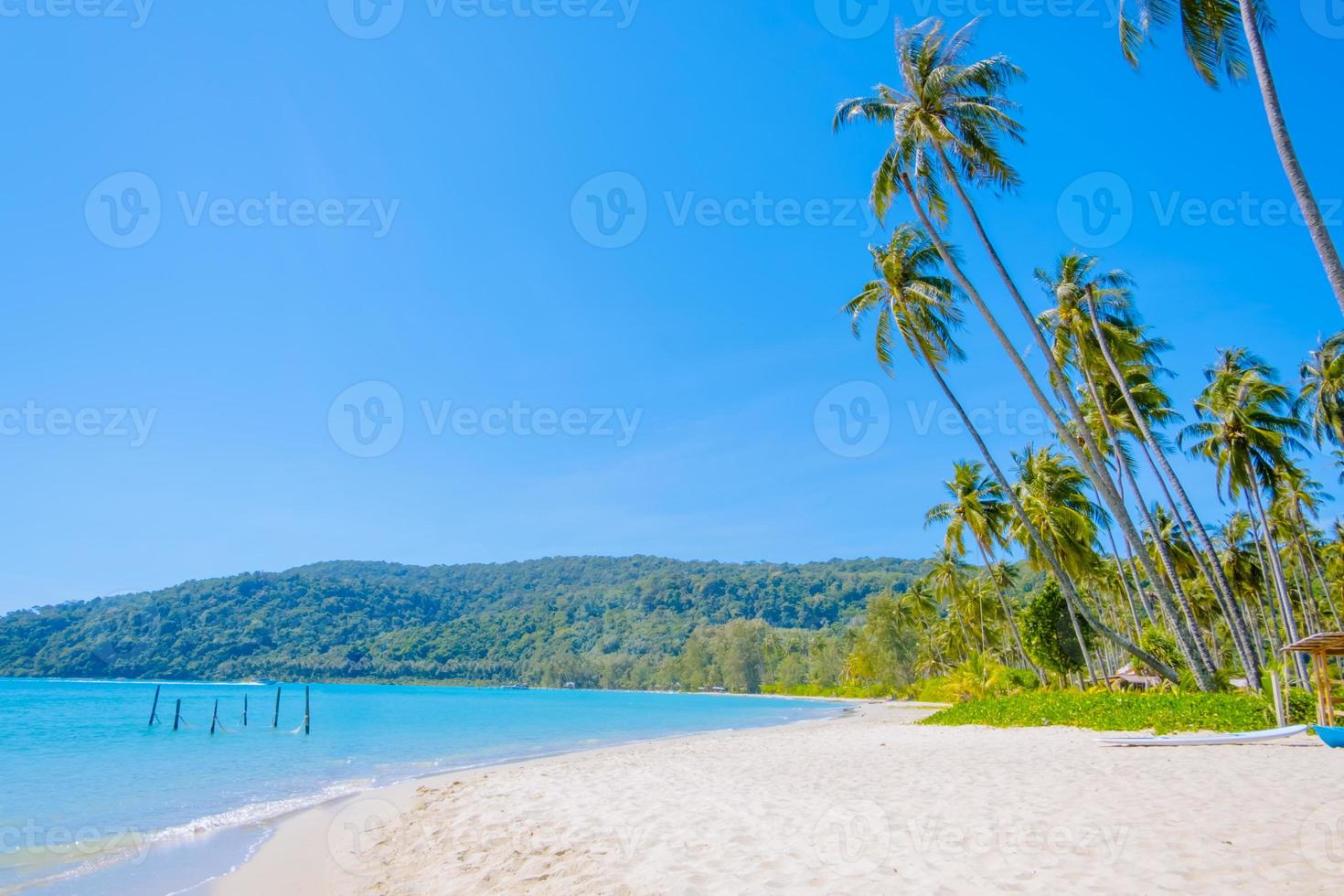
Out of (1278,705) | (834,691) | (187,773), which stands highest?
(1278,705)

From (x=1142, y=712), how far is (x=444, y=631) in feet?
472

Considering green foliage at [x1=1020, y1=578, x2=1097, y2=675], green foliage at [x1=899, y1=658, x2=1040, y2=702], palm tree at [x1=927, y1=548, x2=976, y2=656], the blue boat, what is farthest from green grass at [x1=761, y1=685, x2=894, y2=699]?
the blue boat

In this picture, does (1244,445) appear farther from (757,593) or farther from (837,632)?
(757,593)

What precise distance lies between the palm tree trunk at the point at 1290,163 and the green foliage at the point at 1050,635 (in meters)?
21.4

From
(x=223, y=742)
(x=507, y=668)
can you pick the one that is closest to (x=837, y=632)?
(x=507, y=668)

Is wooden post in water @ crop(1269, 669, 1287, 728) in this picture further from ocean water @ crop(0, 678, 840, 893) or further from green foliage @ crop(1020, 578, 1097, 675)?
ocean water @ crop(0, 678, 840, 893)

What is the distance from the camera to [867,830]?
6824 millimetres

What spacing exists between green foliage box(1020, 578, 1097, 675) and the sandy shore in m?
15.4

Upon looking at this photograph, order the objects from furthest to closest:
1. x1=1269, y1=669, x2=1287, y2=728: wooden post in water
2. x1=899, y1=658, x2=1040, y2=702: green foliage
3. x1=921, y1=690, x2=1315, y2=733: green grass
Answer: x1=899, y1=658, x2=1040, y2=702: green foliage, x1=921, y1=690, x2=1315, y2=733: green grass, x1=1269, y1=669, x2=1287, y2=728: wooden post in water

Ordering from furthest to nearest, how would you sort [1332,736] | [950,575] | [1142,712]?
[950,575]
[1142,712]
[1332,736]

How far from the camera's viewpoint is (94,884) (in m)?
8.30

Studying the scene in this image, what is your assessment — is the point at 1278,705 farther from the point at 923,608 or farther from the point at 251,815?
the point at 923,608

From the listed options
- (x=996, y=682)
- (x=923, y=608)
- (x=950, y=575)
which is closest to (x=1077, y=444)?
(x=996, y=682)

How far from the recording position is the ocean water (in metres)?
9.45
